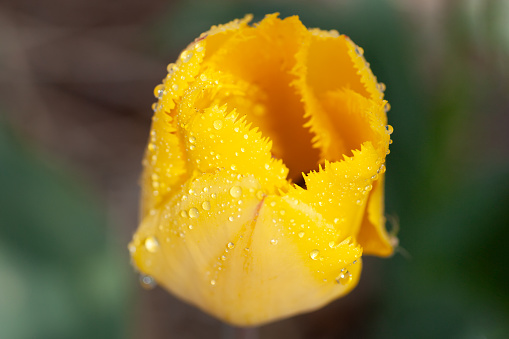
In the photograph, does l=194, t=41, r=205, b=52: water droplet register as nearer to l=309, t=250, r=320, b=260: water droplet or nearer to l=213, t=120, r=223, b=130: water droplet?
l=213, t=120, r=223, b=130: water droplet

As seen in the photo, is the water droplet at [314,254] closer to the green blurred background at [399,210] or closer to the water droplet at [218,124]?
the water droplet at [218,124]

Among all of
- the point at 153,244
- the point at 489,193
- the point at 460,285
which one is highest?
the point at 153,244

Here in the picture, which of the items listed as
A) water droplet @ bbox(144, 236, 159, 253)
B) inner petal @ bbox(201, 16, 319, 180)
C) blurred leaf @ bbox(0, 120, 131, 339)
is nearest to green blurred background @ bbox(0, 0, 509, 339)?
blurred leaf @ bbox(0, 120, 131, 339)

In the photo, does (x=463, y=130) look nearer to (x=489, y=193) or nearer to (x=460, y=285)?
(x=489, y=193)

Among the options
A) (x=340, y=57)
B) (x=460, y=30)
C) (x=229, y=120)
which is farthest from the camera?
(x=460, y=30)

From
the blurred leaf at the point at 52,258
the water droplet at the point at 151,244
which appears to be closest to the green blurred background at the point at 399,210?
the blurred leaf at the point at 52,258

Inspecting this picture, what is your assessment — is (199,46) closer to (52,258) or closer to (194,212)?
(194,212)

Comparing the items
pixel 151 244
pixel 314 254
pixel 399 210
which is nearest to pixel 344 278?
pixel 314 254

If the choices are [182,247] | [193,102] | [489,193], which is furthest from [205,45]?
[489,193]
